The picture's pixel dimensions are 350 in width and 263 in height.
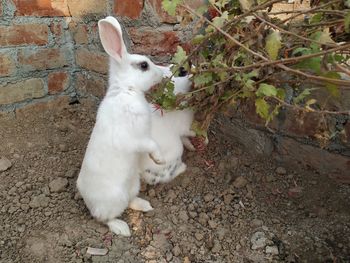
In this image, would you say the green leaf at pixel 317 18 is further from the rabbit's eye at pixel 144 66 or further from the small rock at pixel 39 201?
the small rock at pixel 39 201

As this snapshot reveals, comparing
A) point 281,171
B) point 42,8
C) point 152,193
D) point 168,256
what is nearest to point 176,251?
point 168,256

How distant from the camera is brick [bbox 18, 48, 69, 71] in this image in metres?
2.28

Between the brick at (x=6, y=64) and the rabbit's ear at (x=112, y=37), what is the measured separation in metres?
0.81

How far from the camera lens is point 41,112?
2.42m

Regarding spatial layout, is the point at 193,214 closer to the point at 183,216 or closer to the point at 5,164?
the point at 183,216

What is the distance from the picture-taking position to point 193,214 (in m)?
1.78

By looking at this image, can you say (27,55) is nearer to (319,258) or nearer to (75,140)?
(75,140)

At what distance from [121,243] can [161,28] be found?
1036 mm

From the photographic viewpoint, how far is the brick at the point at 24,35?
2.19m

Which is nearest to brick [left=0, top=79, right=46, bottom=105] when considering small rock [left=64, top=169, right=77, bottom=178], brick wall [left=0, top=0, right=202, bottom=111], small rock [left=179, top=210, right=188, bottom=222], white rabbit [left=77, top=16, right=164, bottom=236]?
brick wall [left=0, top=0, right=202, bottom=111]

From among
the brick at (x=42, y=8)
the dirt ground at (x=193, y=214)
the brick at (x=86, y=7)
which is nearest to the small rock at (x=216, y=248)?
the dirt ground at (x=193, y=214)

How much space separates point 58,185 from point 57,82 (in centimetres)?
78

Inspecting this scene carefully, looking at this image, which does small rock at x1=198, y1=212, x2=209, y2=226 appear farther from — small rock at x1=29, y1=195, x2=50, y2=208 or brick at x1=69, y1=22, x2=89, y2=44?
brick at x1=69, y1=22, x2=89, y2=44

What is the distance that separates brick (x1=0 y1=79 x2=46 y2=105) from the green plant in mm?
1001
